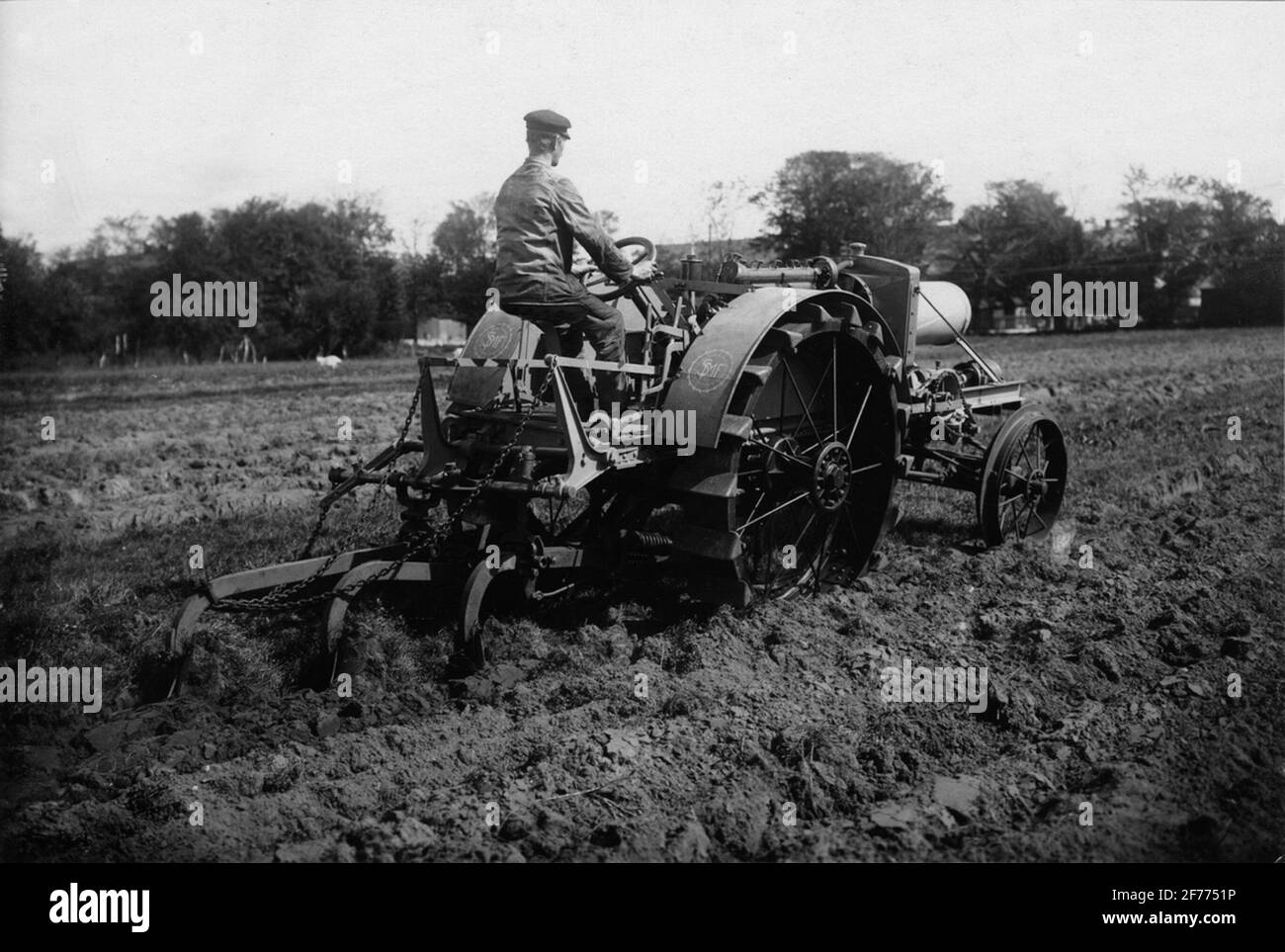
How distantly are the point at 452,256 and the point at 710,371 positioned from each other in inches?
1150

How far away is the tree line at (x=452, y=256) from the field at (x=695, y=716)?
51.3 feet

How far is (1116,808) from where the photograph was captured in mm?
3871

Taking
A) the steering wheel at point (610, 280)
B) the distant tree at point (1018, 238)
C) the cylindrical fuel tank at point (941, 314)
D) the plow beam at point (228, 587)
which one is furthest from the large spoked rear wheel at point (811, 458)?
the distant tree at point (1018, 238)

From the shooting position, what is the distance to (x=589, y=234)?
5375mm

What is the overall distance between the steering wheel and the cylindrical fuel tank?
2149 mm

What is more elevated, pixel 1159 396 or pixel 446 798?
pixel 1159 396

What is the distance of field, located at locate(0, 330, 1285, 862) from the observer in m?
3.76

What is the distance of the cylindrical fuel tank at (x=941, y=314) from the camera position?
748 centimetres

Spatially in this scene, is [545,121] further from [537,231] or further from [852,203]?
[852,203]

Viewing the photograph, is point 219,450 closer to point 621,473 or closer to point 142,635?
point 142,635

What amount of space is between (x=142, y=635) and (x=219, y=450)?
6.30 meters
